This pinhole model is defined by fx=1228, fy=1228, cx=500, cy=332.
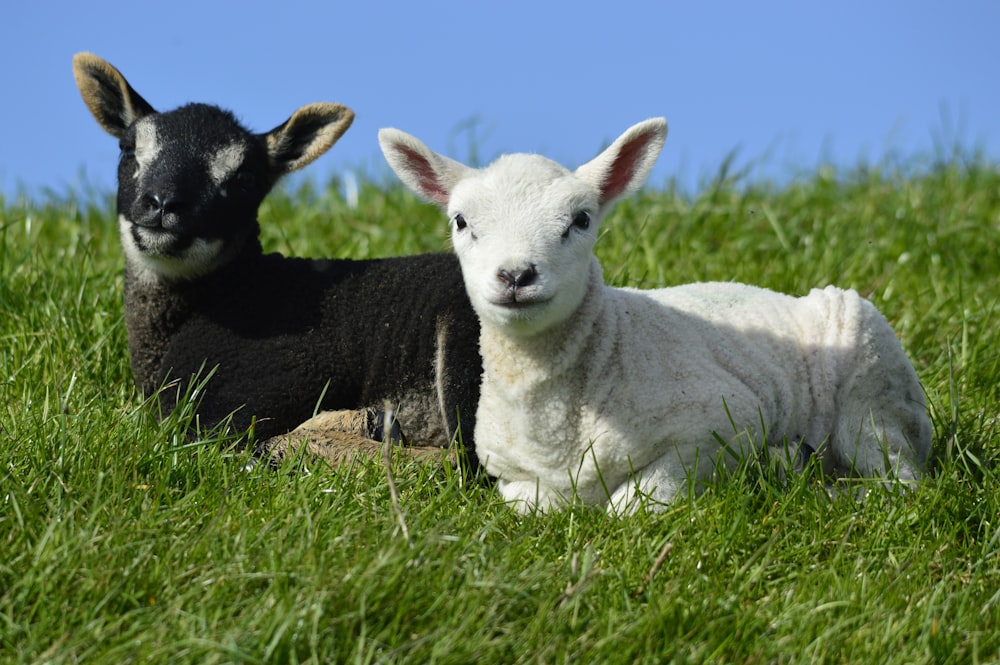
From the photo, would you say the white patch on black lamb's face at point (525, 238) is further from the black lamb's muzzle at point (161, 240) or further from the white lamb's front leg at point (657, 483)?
the black lamb's muzzle at point (161, 240)

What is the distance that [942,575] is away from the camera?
4719mm

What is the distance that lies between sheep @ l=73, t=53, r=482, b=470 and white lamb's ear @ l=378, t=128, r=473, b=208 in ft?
2.34

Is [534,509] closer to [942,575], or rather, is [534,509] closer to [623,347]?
[623,347]

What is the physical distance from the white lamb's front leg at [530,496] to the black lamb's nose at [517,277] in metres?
0.97

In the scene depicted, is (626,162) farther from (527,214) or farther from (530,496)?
(530,496)

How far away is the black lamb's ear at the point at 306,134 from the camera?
21.0 ft

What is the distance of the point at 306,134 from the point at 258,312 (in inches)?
40.7

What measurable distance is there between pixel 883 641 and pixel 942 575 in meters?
0.71

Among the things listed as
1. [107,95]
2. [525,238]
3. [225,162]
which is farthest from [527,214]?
[107,95]

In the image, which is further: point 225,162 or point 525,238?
point 225,162

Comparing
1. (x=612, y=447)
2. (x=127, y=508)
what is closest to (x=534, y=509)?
(x=612, y=447)

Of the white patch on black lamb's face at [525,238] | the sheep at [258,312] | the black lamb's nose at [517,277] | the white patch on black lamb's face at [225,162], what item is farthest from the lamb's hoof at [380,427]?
the black lamb's nose at [517,277]

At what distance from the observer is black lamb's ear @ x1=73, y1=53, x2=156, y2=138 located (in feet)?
21.3

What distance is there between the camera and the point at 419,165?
17.9 feet
